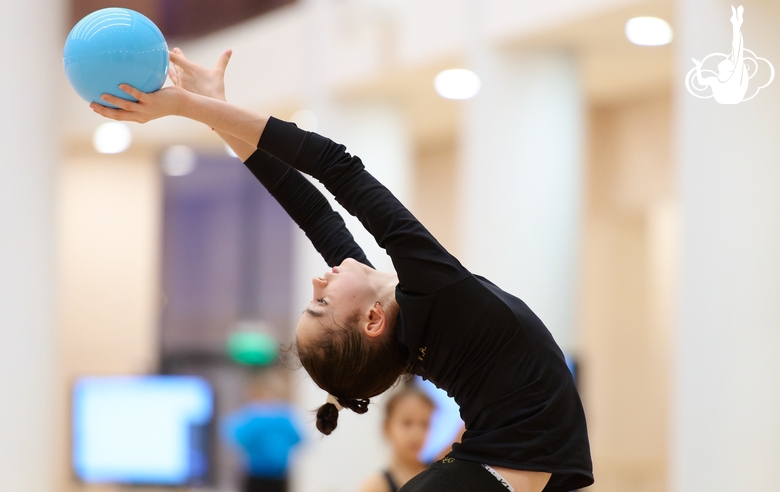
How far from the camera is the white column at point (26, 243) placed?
660 centimetres

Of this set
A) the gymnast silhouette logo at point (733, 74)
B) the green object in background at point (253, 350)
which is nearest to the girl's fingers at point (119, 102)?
the gymnast silhouette logo at point (733, 74)

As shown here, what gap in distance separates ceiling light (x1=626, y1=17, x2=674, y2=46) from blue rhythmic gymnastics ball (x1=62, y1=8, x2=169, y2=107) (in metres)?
5.43

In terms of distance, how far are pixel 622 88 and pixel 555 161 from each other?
3.39 meters

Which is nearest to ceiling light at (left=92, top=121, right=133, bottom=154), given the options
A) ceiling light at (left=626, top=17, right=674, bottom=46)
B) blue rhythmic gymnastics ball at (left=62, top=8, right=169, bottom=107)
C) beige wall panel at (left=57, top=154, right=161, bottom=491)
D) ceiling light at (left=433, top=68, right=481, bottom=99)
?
beige wall panel at (left=57, top=154, right=161, bottom=491)

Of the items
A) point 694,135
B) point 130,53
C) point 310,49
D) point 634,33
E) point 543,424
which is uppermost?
point 310,49

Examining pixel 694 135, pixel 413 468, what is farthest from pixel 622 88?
pixel 413 468

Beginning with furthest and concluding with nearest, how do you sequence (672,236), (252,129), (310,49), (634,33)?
(672,236), (310,49), (634,33), (252,129)

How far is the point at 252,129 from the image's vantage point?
2838mm

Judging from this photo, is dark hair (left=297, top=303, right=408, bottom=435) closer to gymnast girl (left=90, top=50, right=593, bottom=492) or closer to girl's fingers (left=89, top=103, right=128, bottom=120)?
gymnast girl (left=90, top=50, right=593, bottom=492)

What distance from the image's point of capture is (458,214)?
1485 centimetres

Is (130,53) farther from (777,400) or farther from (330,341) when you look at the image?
(777,400)

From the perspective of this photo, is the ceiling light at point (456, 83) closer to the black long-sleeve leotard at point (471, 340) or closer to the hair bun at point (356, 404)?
the hair bun at point (356, 404)

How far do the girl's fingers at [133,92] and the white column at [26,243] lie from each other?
408cm

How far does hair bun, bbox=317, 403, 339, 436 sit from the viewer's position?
333 centimetres
